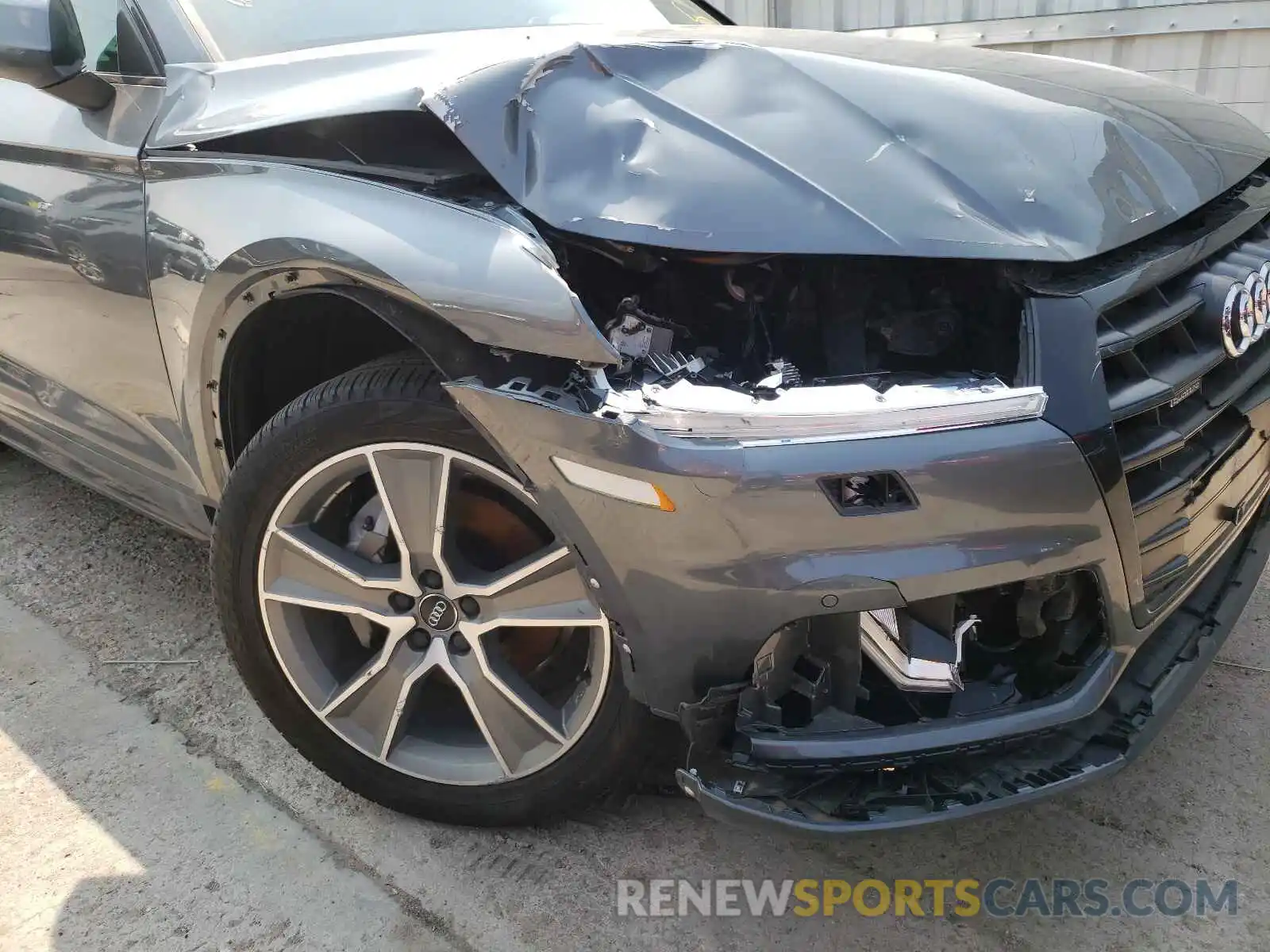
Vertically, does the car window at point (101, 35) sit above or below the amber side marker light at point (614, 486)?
above

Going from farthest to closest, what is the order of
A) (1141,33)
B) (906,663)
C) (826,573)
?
(1141,33) → (906,663) → (826,573)

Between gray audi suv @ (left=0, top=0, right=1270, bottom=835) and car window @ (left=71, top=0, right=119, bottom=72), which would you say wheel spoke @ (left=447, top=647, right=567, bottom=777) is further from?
car window @ (left=71, top=0, right=119, bottom=72)

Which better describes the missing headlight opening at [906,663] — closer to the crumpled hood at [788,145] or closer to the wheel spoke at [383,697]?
the crumpled hood at [788,145]

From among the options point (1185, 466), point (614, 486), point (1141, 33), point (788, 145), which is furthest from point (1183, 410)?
point (1141, 33)

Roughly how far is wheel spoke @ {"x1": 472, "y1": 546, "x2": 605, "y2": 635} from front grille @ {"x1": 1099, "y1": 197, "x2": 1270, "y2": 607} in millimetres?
901

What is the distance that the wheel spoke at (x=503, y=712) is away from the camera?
73.0 inches

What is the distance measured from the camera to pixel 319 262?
5.66ft

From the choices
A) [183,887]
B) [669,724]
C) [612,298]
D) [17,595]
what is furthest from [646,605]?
[17,595]

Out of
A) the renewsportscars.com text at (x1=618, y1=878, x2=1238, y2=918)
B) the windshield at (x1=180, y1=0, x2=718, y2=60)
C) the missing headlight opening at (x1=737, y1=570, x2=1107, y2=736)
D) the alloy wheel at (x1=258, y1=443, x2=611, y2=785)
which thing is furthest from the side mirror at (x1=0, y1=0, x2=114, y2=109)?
the renewsportscars.com text at (x1=618, y1=878, x2=1238, y2=918)

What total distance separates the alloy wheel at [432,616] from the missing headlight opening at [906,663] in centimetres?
32

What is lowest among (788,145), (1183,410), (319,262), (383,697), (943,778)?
(383,697)

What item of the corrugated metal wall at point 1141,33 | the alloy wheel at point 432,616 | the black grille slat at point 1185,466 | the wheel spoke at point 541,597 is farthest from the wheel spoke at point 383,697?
the corrugated metal wall at point 1141,33

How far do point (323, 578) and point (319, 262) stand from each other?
617mm

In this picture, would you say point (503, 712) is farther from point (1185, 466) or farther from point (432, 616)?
A: point (1185, 466)
